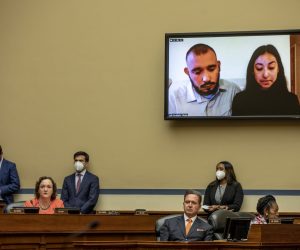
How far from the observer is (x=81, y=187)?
11.0 metres

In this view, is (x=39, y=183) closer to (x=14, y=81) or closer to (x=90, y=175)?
(x=90, y=175)

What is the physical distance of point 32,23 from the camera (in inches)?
469

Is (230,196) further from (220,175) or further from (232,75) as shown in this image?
(232,75)

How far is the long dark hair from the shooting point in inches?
429

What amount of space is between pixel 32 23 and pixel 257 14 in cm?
346

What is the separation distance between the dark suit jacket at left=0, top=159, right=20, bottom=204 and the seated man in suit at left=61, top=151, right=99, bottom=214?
828mm

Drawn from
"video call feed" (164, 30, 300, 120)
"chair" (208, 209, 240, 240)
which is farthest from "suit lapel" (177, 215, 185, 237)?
"video call feed" (164, 30, 300, 120)

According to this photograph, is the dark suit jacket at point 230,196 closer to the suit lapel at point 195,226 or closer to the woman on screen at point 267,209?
the woman on screen at point 267,209

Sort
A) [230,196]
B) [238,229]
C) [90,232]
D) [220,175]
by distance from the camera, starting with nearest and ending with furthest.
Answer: [238,229] < [90,232] < [230,196] < [220,175]

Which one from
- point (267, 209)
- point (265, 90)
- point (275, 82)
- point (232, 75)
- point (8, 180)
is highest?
point (232, 75)

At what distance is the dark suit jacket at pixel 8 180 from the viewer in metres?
11.3

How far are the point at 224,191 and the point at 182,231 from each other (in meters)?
3.08

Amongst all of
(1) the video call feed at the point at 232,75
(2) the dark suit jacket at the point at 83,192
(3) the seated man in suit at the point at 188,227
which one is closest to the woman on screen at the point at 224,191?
(1) the video call feed at the point at 232,75

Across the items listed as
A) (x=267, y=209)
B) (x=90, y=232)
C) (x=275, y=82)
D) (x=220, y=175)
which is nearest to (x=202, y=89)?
(x=275, y=82)
